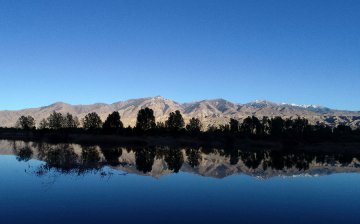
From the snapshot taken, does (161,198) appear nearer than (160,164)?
Yes

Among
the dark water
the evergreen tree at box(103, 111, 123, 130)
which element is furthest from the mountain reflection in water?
the evergreen tree at box(103, 111, 123, 130)

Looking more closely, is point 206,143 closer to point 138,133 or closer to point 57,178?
point 138,133

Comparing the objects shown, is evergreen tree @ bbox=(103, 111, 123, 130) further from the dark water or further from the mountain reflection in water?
the dark water

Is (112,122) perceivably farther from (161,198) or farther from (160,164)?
(161,198)

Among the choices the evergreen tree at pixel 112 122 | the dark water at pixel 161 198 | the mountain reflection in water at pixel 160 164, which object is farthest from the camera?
the evergreen tree at pixel 112 122

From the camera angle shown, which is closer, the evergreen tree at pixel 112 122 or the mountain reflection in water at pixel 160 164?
the mountain reflection in water at pixel 160 164

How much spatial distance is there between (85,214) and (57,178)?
15.5 meters

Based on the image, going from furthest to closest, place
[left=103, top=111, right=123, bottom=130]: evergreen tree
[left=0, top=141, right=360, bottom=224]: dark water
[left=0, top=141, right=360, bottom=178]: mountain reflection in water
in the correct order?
[left=103, top=111, right=123, bottom=130]: evergreen tree < [left=0, top=141, right=360, bottom=178]: mountain reflection in water < [left=0, top=141, right=360, bottom=224]: dark water

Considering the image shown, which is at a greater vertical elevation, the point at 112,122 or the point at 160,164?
the point at 112,122

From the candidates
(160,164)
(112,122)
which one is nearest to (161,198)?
(160,164)

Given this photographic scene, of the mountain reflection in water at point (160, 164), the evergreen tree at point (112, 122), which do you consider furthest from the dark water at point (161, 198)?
the evergreen tree at point (112, 122)

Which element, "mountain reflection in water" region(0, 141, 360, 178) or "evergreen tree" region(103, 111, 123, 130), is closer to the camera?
"mountain reflection in water" region(0, 141, 360, 178)

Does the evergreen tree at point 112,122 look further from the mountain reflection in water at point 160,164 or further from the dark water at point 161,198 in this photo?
the dark water at point 161,198

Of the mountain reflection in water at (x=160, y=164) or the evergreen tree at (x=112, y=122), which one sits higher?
the evergreen tree at (x=112, y=122)
